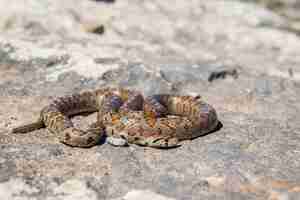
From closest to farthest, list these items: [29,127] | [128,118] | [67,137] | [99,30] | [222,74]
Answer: [67,137], [29,127], [128,118], [222,74], [99,30]

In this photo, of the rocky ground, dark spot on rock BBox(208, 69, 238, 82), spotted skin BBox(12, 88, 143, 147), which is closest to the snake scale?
spotted skin BBox(12, 88, 143, 147)

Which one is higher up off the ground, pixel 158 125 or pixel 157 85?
pixel 158 125

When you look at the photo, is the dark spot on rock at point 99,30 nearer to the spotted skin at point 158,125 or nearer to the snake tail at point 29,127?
the spotted skin at point 158,125

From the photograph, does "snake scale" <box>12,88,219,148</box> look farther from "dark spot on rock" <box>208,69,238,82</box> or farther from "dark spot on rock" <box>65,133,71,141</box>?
"dark spot on rock" <box>208,69,238,82</box>

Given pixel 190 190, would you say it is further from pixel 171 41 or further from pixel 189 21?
pixel 189 21

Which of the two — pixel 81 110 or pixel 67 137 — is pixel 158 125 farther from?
pixel 81 110

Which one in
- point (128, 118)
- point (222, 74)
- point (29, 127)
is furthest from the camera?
point (222, 74)

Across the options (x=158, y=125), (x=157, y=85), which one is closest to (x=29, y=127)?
(x=158, y=125)
